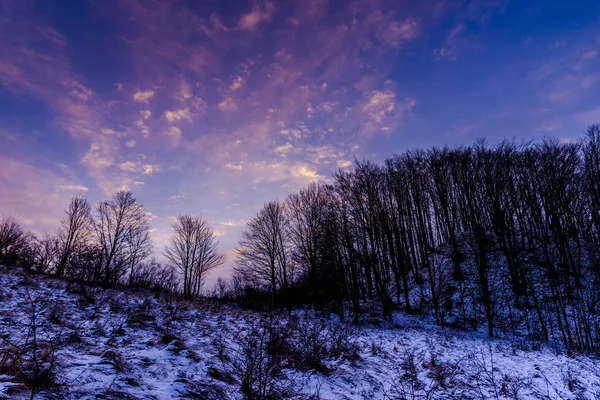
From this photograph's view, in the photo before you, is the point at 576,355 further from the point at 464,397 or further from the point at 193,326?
the point at 193,326

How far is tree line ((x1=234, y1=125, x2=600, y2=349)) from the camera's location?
19.8 meters

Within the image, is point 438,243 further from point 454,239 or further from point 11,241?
point 11,241

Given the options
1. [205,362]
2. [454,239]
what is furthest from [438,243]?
[205,362]

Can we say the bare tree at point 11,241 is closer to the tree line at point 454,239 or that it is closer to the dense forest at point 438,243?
the dense forest at point 438,243

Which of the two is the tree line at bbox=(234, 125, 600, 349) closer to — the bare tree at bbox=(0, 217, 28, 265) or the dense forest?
the dense forest

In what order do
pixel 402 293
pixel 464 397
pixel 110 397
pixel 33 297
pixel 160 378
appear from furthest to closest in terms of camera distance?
pixel 402 293 < pixel 33 297 < pixel 464 397 < pixel 160 378 < pixel 110 397

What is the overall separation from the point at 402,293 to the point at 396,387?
69.1ft

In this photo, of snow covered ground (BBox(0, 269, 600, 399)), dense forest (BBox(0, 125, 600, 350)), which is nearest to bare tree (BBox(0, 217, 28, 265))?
dense forest (BBox(0, 125, 600, 350))

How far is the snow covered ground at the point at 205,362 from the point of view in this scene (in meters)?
4.14

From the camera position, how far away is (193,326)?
938 cm

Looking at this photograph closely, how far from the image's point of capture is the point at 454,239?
2558 centimetres

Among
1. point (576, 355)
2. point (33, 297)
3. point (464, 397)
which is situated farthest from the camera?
point (576, 355)

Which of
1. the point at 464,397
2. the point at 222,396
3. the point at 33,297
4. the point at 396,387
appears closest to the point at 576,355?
the point at 464,397

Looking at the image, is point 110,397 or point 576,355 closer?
point 110,397
